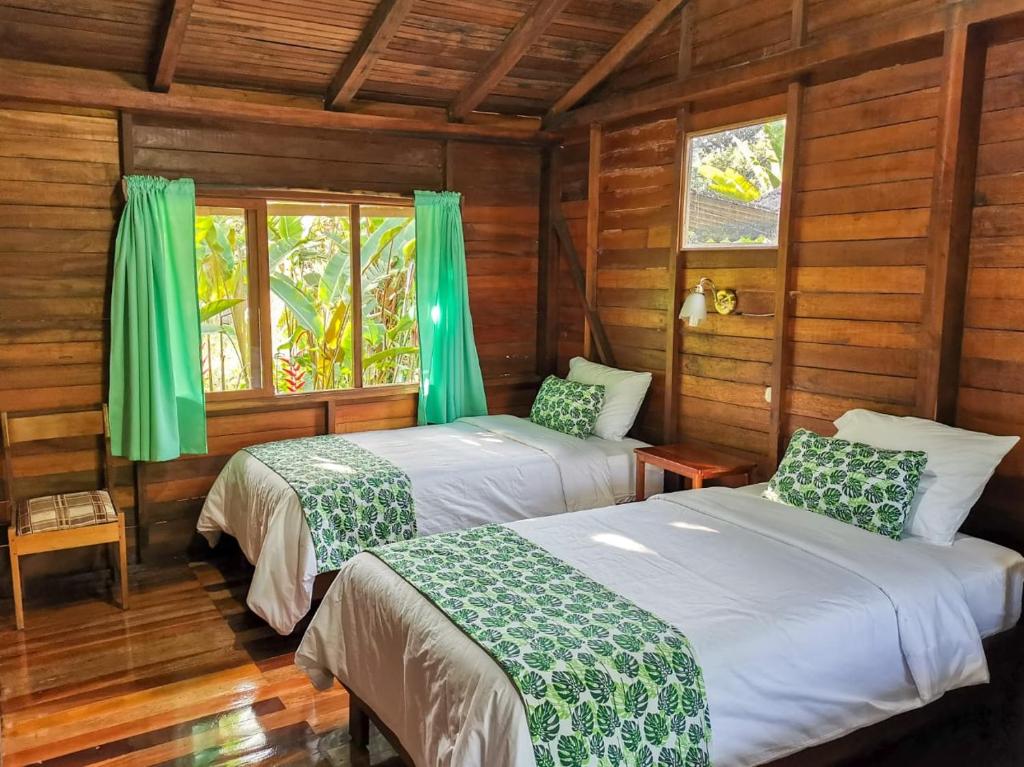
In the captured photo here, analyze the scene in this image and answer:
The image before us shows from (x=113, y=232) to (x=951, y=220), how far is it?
3.75m

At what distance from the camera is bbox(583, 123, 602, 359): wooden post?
488 cm

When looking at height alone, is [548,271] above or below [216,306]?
above

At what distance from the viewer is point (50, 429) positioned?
156 inches

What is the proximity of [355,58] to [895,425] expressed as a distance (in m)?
3.05

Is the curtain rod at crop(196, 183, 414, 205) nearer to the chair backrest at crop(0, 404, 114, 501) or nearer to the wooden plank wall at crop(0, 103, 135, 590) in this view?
the wooden plank wall at crop(0, 103, 135, 590)

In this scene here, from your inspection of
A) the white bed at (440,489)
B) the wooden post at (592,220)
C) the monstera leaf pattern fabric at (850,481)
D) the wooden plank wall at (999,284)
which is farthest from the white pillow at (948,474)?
the wooden post at (592,220)

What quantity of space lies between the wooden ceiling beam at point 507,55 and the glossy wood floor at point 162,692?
295 cm

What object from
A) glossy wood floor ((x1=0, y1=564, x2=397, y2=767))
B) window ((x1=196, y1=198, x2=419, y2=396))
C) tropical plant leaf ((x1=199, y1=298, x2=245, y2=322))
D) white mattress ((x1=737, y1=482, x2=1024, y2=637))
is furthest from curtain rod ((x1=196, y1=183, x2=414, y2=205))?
white mattress ((x1=737, y1=482, x2=1024, y2=637))

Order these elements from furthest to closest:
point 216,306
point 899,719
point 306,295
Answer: point 306,295, point 216,306, point 899,719

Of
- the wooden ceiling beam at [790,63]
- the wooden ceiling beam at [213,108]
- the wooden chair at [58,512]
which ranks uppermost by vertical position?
the wooden ceiling beam at [790,63]

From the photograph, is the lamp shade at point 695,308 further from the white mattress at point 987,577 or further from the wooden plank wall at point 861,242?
the white mattress at point 987,577

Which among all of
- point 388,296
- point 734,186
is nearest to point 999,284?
point 734,186

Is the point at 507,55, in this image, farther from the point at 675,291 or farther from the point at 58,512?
the point at 58,512

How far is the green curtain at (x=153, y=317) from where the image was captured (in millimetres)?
4039
